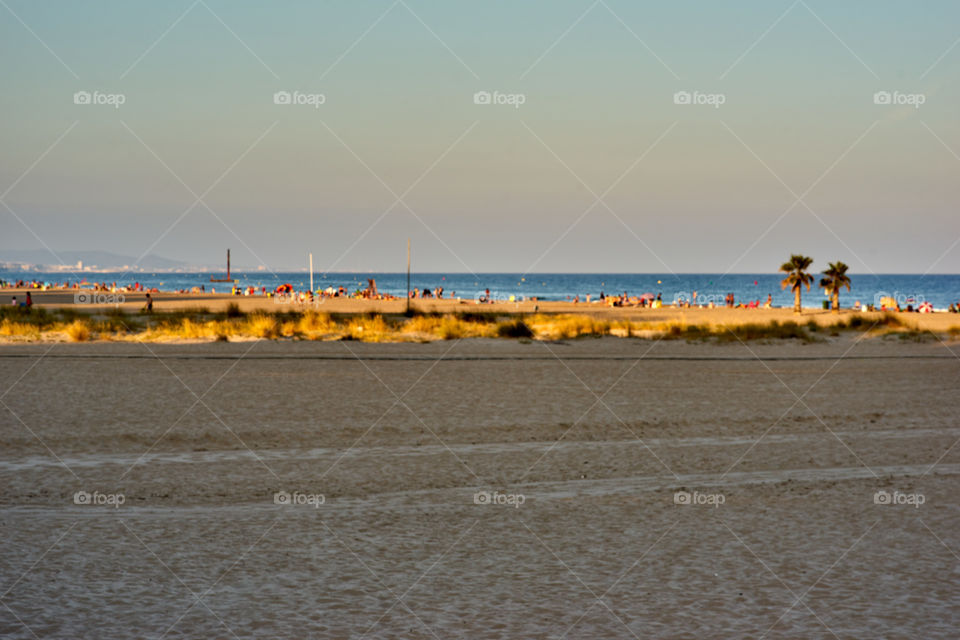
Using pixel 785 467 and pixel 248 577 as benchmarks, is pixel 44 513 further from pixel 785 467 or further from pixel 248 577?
pixel 785 467

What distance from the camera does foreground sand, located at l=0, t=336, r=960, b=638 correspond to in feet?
18.8

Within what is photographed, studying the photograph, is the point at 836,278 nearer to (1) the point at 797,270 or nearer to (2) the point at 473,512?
(1) the point at 797,270

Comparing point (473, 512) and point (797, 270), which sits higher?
point (797, 270)

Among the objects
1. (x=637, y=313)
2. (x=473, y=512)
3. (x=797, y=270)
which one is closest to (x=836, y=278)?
(x=797, y=270)

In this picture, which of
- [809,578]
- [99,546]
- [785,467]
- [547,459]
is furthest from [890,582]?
[99,546]

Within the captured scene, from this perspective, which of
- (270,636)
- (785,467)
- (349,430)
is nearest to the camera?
(270,636)

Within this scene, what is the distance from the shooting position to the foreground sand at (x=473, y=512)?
5.73 m

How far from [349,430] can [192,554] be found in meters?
5.85

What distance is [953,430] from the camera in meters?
12.8

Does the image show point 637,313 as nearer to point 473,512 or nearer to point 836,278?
point 836,278

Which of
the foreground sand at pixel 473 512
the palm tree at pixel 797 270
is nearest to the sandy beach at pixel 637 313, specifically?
the palm tree at pixel 797 270

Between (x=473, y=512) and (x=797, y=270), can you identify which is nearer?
(x=473, y=512)

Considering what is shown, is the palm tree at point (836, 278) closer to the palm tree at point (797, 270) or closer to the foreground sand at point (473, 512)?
the palm tree at point (797, 270)

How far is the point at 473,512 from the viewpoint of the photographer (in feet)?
27.1
